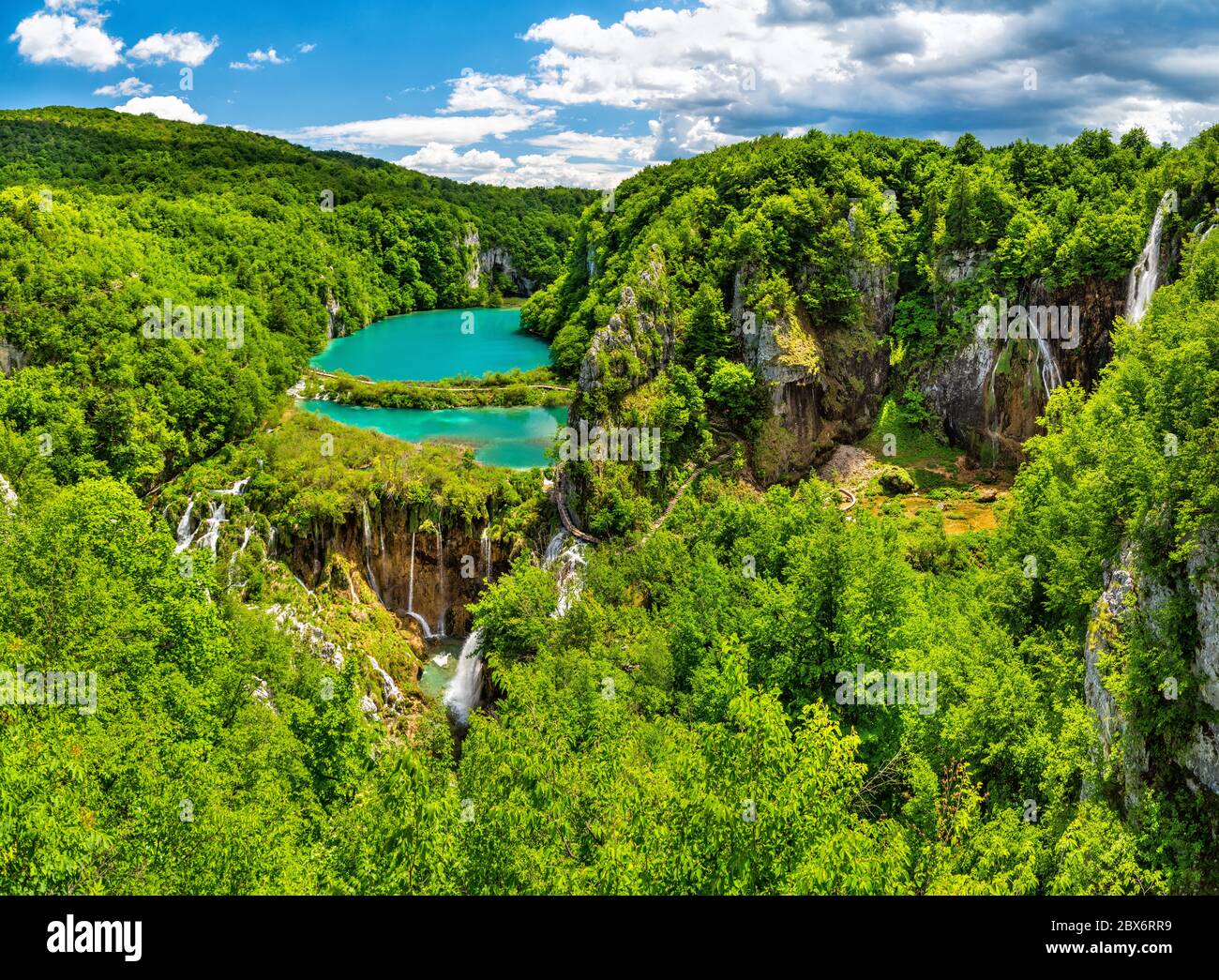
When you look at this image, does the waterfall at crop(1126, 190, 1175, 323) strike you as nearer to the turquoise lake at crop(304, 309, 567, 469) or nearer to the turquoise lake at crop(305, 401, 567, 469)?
the turquoise lake at crop(305, 401, 567, 469)

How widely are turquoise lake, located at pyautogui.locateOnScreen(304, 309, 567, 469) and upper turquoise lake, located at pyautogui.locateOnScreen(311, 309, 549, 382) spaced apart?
7 centimetres

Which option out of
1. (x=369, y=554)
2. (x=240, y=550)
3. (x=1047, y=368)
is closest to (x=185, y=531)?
(x=240, y=550)

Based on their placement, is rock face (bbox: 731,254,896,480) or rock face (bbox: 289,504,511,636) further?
rock face (bbox: 731,254,896,480)

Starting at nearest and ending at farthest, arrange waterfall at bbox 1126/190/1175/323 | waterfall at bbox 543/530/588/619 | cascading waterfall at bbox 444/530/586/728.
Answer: cascading waterfall at bbox 444/530/586/728 → waterfall at bbox 543/530/588/619 → waterfall at bbox 1126/190/1175/323

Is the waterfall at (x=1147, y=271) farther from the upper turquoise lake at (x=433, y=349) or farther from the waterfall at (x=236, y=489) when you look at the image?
the waterfall at (x=236, y=489)

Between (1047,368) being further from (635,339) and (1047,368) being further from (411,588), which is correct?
(411,588)

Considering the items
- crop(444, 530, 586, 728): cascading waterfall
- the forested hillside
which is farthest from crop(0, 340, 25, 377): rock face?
crop(444, 530, 586, 728): cascading waterfall

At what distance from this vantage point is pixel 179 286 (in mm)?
55062

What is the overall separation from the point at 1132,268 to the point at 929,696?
3449 cm

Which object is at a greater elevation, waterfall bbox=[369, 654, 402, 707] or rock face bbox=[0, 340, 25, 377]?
rock face bbox=[0, 340, 25, 377]

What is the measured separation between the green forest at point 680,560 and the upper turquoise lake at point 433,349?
4611 mm

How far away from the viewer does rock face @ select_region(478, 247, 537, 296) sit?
4582 inches
